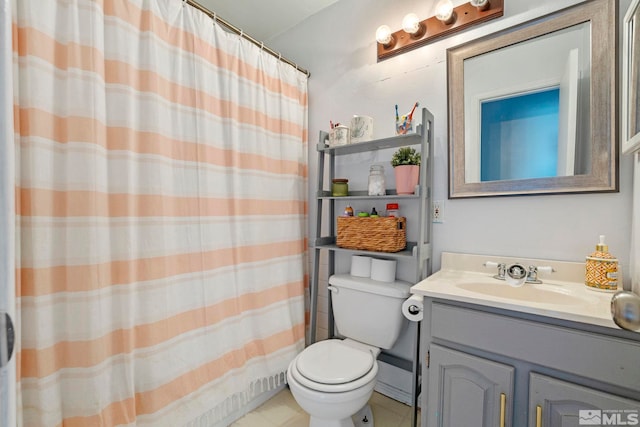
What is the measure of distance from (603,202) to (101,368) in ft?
6.70

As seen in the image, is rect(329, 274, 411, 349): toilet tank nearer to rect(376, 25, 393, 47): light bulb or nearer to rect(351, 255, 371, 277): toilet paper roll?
rect(351, 255, 371, 277): toilet paper roll

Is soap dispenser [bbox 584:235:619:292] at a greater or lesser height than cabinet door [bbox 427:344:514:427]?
greater

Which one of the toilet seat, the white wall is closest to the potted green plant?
the white wall

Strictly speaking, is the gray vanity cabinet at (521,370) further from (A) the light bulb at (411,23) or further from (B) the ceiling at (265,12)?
(B) the ceiling at (265,12)

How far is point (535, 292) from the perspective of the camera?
46.1 inches

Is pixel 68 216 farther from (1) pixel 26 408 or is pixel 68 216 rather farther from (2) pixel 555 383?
(2) pixel 555 383

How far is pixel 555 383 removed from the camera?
860 millimetres

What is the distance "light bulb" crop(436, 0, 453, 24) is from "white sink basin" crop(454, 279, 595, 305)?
51.9 inches

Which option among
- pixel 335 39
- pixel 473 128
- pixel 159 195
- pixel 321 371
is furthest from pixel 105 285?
pixel 335 39

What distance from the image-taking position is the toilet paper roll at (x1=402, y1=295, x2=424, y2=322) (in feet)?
4.12

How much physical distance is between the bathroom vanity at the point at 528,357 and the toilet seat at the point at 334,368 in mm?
275

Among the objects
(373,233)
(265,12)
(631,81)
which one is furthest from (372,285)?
(265,12)

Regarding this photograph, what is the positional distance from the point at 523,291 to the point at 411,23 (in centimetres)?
144

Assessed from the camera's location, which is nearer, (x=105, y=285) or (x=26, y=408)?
(x=26, y=408)
